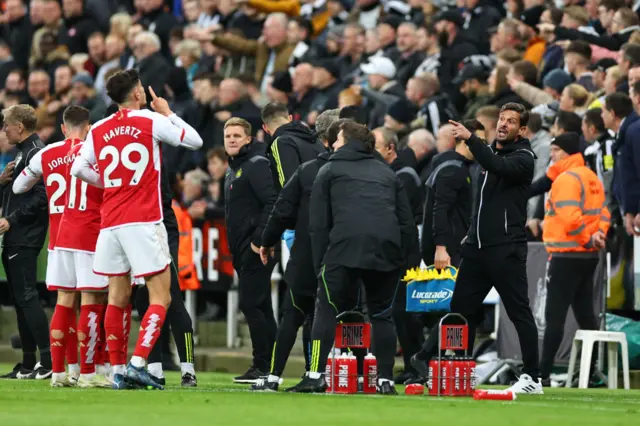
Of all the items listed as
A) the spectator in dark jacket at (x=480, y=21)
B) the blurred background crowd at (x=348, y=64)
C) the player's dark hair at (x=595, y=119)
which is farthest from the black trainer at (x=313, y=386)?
the spectator in dark jacket at (x=480, y=21)

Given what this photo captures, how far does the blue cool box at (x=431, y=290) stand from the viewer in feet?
45.3

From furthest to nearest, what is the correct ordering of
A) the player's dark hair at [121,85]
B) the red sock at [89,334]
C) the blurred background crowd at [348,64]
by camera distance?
the blurred background crowd at [348,64] < the red sock at [89,334] < the player's dark hair at [121,85]

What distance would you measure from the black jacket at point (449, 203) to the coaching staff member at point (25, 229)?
371cm

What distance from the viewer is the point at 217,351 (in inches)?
734

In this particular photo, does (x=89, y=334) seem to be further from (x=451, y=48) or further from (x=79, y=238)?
(x=451, y=48)

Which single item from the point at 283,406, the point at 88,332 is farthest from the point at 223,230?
the point at 283,406

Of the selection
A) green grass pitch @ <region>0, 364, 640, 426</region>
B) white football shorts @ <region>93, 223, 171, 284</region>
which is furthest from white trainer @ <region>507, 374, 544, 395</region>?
white football shorts @ <region>93, 223, 171, 284</region>

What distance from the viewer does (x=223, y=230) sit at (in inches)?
749

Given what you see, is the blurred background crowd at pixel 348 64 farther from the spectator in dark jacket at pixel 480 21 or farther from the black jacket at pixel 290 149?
the black jacket at pixel 290 149

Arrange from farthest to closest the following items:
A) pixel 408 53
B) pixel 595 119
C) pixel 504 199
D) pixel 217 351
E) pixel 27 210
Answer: pixel 408 53
pixel 217 351
pixel 595 119
pixel 27 210
pixel 504 199

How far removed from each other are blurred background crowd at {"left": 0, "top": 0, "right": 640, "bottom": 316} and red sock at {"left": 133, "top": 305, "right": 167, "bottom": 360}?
3.31 m

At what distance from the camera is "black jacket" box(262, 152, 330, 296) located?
1241cm

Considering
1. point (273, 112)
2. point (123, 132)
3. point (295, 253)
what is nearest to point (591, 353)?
point (295, 253)

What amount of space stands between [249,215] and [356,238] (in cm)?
226
